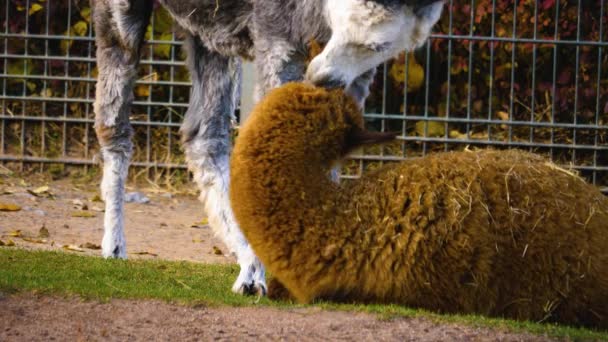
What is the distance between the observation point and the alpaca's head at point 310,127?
165 inches

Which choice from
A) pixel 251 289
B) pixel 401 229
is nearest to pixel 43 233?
pixel 251 289

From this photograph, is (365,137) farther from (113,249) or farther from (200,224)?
(200,224)

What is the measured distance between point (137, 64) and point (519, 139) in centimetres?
394

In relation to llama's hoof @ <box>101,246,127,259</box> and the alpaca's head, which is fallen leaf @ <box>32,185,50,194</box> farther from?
the alpaca's head

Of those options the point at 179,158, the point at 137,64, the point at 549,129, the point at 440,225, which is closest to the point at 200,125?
the point at 137,64

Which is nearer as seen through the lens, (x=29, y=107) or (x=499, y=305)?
(x=499, y=305)

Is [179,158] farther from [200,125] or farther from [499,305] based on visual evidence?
[499,305]

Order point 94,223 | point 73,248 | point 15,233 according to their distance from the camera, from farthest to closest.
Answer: point 94,223
point 15,233
point 73,248

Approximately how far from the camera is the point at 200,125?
6.16m

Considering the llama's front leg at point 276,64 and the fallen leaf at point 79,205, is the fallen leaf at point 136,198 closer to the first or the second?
the fallen leaf at point 79,205

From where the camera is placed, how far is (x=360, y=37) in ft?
14.8

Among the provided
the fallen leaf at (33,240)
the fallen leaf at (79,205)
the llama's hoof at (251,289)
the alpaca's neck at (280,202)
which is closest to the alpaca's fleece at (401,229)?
the alpaca's neck at (280,202)

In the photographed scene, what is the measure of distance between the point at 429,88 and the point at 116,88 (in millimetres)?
3683

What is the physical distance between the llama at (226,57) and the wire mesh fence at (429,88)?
2.80 m
